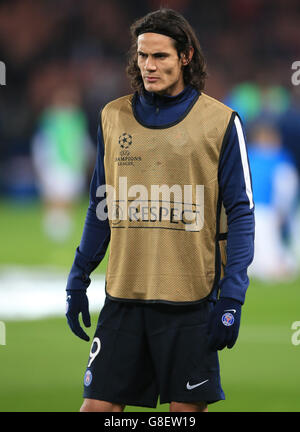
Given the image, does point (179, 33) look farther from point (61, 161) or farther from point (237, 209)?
point (61, 161)

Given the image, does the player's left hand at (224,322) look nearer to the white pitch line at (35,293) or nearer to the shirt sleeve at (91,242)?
the shirt sleeve at (91,242)

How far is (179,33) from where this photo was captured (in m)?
4.53

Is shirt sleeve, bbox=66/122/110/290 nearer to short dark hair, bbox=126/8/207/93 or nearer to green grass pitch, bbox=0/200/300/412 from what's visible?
short dark hair, bbox=126/8/207/93

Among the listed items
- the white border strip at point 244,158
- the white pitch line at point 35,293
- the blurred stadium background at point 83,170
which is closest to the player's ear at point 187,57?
the white border strip at point 244,158

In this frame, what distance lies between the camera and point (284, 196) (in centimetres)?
1325

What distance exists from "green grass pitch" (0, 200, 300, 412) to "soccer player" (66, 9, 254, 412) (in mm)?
1992

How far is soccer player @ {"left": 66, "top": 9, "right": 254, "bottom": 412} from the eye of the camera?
442 centimetres

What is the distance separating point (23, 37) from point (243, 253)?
26.6m

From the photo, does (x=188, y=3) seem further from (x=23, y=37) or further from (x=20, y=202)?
(x=20, y=202)

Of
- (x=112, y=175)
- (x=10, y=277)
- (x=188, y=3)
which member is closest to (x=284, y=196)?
(x=10, y=277)

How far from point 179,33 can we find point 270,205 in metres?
8.78

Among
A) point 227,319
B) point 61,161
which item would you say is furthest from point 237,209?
point 61,161
